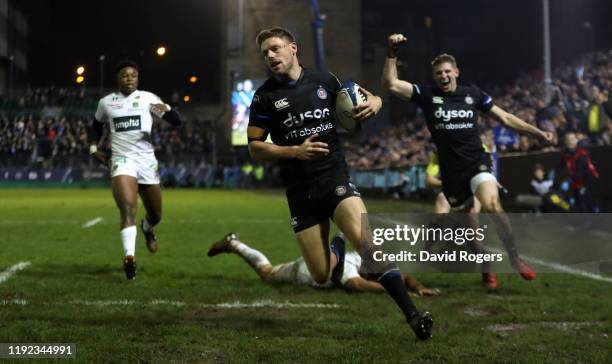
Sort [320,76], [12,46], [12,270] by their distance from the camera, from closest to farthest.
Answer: [320,76] < [12,270] < [12,46]

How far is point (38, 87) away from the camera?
61.5 metres

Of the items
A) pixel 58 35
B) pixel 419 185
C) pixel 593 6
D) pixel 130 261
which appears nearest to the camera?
pixel 130 261

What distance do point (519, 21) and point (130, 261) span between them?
49199 millimetres

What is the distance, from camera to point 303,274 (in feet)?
23.2

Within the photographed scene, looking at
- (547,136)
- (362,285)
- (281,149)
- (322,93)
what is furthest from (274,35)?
(547,136)

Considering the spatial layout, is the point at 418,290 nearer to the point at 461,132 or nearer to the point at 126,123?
the point at 461,132

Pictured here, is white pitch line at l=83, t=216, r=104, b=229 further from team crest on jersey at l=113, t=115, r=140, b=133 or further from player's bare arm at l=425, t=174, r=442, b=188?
player's bare arm at l=425, t=174, r=442, b=188

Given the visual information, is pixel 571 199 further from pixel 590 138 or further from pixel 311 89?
pixel 311 89

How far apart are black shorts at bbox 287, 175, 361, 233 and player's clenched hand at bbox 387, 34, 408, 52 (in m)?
1.34

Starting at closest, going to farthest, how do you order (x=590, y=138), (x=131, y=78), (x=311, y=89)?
(x=311, y=89), (x=131, y=78), (x=590, y=138)

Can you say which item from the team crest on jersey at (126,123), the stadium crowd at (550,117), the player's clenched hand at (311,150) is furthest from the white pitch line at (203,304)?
the stadium crowd at (550,117)

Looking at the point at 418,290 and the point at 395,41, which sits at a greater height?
the point at 395,41

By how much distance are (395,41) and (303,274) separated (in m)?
2.69

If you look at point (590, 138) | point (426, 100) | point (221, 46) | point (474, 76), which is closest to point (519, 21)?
point (474, 76)
